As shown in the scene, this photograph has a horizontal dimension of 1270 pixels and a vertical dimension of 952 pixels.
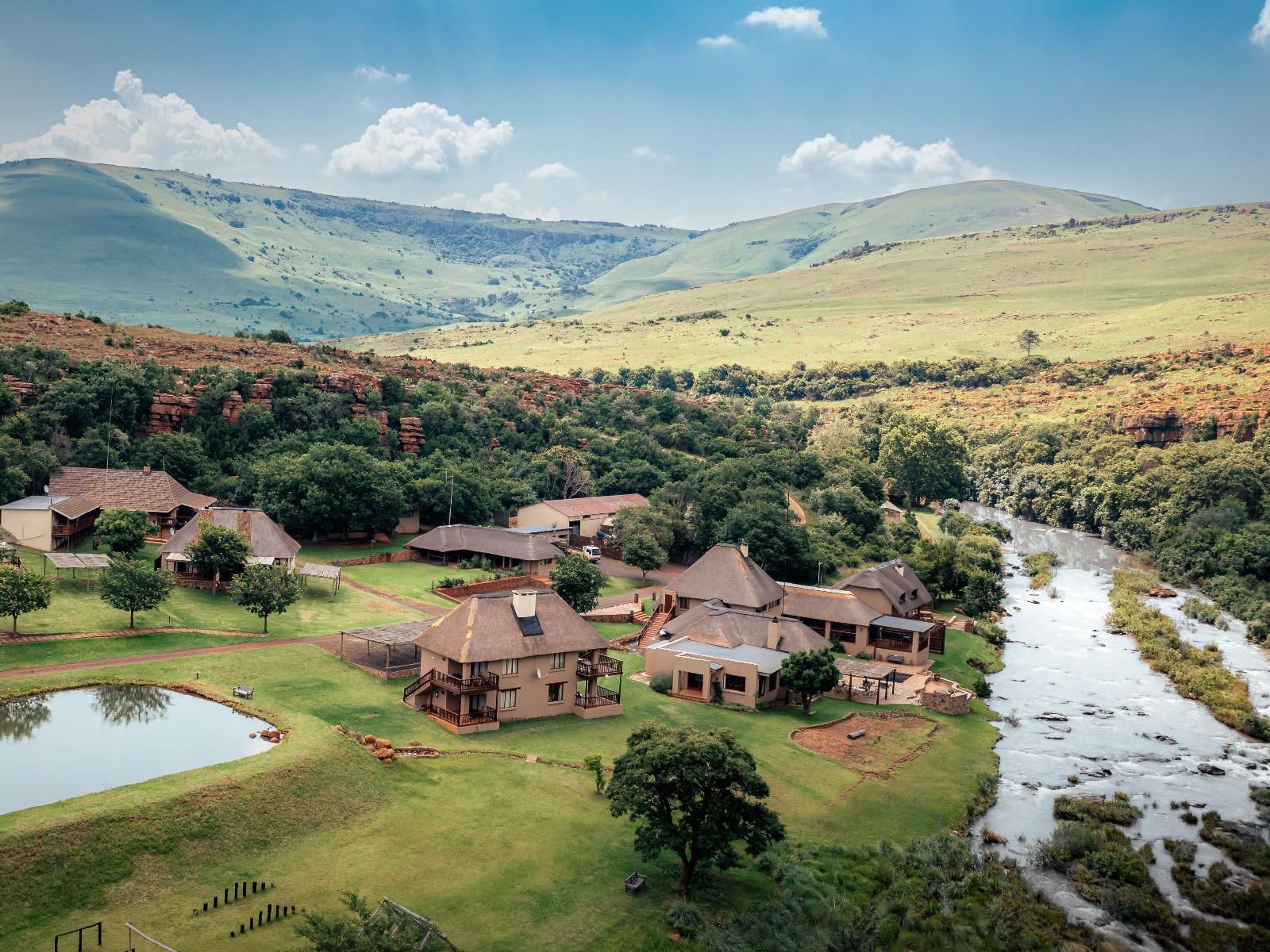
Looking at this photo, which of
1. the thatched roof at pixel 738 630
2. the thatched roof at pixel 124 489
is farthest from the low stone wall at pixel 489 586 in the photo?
the thatched roof at pixel 124 489

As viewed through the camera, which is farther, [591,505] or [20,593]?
[591,505]

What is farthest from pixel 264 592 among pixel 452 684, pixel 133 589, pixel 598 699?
pixel 598 699

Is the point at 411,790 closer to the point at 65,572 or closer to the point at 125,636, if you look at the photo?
the point at 125,636

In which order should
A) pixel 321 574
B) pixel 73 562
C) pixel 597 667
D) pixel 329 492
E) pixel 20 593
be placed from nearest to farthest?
pixel 20 593 → pixel 597 667 → pixel 73 562 → pixel 321 574 → pixel 329 492

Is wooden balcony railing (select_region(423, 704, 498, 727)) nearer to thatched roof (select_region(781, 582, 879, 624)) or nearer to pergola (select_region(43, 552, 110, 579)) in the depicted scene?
pergola (select_region(43, 552, 110, 579))

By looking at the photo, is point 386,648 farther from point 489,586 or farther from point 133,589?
point 489,586

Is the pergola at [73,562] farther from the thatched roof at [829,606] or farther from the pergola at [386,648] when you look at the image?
the thatched roof at [829,606]
